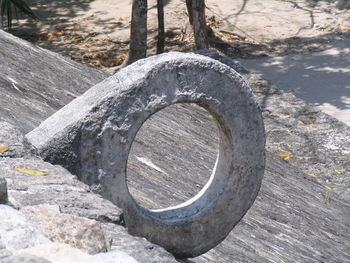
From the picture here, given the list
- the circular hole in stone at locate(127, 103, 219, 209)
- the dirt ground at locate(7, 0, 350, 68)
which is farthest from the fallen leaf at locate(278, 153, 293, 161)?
the dirt ground at locate(7, 0, 350, 68)

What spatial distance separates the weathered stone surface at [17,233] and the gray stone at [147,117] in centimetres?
68

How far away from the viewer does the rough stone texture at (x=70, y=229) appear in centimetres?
199

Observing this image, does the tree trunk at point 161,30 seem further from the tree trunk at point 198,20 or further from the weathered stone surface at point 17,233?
the weathered stone surface at point 17,233

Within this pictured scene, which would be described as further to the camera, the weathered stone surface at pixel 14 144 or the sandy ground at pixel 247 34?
the sandy ground at pixel 247 34

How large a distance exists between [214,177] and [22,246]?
4.63ft

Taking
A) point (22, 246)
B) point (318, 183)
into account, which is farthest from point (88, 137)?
point (318, 183)

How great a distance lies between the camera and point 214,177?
10.3 ft

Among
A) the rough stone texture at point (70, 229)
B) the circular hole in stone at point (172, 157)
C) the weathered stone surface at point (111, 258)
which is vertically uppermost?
the weathered stone surface at point (111, 258)

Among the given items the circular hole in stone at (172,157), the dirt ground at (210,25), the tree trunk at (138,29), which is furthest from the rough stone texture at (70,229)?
the dirt ground at (210,25)

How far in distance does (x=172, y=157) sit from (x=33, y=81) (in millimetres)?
1103

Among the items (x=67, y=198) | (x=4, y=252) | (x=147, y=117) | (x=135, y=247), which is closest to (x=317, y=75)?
(x=147, y=117)

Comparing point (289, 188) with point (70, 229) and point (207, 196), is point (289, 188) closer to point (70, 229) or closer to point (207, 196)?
point (207, 196)

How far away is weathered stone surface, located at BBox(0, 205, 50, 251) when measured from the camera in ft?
6.04

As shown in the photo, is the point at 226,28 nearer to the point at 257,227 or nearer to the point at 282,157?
the point at 282,157
